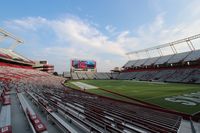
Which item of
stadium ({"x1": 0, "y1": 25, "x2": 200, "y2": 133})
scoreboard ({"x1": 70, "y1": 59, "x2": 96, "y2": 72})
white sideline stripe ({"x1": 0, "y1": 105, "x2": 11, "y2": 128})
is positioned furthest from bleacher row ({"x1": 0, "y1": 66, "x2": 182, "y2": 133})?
scoreboard ({"x1": 70, "y1": 59, "x2": 96, "y2": 72})

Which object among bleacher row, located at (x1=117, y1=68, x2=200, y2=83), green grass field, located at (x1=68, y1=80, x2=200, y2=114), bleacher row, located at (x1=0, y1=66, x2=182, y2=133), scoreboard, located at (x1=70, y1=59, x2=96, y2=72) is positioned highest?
scoreboard, located at (x1=70, y1=59, x2=96, y2=72)

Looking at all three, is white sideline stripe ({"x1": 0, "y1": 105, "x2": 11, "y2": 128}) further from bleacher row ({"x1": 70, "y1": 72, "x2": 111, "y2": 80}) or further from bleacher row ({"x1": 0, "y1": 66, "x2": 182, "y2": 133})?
bleacher row ({"x1": 70, "y1": 72, "x2": 111, "y2": 80})

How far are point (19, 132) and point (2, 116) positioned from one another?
4.35 ft

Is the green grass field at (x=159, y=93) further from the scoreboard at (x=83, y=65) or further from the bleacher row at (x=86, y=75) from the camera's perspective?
the scoreboard at (x=83, y=65)

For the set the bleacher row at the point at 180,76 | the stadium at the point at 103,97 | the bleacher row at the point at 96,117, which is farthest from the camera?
the bleacher row at the point at 180,76

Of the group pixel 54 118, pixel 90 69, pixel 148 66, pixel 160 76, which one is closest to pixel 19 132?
pixel 54 118

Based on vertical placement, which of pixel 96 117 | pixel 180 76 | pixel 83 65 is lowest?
pixel 96 117

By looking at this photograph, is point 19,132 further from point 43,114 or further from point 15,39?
point 15,39

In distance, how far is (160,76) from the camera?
45938 mm

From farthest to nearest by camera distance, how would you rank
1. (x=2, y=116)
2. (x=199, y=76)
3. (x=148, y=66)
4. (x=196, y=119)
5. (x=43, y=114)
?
(x=148, y=66), (x=199, y=76), (x=196, y=119), (x=43, y=114), (x=2, y=116)

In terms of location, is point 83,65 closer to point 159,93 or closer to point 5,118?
point 159,93

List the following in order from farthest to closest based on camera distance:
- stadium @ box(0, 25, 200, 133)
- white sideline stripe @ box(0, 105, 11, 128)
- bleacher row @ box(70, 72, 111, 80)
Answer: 1. bleacher row @ box(70, 72, 111, 80)
2. stadium @ box(0, 25, 200, 133)
3. white sideline stripe @ box(0, 105, 11, 128)

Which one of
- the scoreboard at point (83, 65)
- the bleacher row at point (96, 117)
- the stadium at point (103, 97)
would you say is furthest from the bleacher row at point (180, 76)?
the scoreboard at point (83, 65)

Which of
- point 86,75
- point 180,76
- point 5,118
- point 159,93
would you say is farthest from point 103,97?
point 86,75
